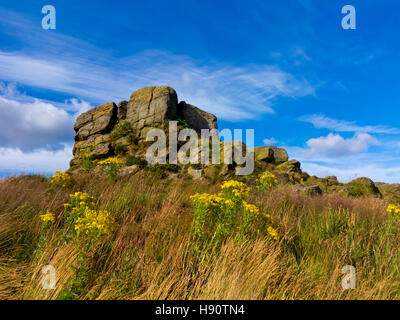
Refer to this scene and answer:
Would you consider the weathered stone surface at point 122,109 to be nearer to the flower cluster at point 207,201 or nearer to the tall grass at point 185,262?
the tall grass at point 185,262

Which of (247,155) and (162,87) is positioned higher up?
(162,87)

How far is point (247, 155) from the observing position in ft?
53.3

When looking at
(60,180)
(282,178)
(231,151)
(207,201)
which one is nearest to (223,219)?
(207,201)

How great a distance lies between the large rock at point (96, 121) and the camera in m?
20.2

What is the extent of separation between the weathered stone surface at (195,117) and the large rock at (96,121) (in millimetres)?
5959

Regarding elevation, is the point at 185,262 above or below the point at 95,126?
below

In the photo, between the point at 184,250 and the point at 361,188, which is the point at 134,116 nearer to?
the point at 361,188

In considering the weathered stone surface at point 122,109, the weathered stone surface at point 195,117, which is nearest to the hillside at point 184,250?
the weathered stone surface at point 122,109

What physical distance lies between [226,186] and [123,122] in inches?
695

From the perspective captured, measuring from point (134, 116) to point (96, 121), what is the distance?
372 cm

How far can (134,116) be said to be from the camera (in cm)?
1989

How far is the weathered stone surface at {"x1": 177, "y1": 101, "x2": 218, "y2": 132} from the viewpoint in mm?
21484
